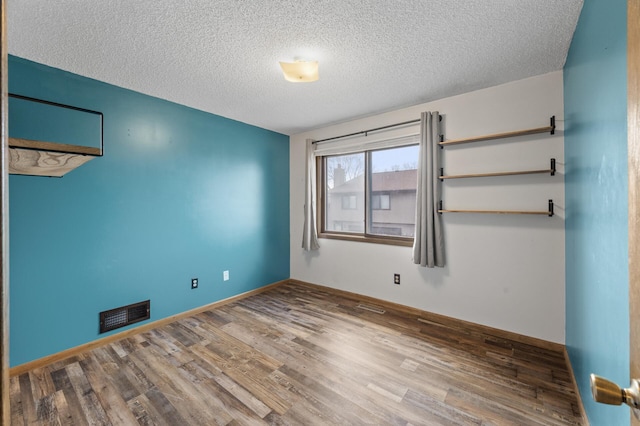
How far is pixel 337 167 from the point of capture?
4012 mm

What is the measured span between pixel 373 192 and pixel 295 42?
215 centimetres

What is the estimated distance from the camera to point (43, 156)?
5.04ft

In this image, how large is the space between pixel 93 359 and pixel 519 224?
382 cm

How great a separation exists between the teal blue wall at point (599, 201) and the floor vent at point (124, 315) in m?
3.33

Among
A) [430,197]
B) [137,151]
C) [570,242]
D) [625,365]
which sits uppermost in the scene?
[137,151]

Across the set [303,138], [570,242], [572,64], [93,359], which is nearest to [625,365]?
[570,242]

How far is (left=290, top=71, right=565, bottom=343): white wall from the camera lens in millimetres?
2303

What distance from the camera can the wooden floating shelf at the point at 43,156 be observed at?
1344 mm

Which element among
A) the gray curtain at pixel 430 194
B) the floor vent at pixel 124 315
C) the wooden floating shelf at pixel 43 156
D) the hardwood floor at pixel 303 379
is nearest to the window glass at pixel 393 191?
the gray curtain at pixel 430 194

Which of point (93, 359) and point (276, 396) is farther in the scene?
point (93, 359)

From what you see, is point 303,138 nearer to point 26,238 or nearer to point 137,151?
point 137,151

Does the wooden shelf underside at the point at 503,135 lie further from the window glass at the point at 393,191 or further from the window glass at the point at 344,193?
the window glass at the point at 344,193

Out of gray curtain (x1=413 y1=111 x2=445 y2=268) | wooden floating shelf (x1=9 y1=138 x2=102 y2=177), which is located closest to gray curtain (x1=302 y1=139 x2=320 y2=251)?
gray curtain (x1=413 y1=111 x2=445 y2=268)

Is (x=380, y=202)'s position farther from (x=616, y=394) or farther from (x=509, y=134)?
(x=616, y=394)
